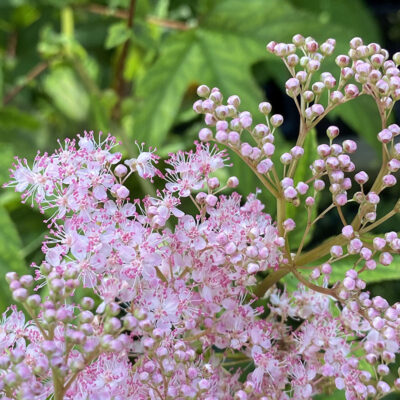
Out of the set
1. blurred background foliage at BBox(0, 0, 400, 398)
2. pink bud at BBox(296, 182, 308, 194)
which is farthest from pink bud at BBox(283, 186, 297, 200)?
blurred background foliage at BBox(0, 0, 400, 398)

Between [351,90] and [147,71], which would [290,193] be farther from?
[147,71]

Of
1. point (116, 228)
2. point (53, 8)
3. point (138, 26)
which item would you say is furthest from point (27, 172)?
point (53, 8)

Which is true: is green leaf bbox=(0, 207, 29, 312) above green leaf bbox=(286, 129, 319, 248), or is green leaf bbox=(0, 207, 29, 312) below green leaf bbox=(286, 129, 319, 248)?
above

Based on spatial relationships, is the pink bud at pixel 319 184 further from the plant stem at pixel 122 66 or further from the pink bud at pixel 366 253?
the plant stem at pixel 122 66

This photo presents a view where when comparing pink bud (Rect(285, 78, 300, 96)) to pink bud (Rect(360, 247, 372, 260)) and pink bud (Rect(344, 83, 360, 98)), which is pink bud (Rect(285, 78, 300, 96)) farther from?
pink bud (Rect(360, 247, 372, 260))

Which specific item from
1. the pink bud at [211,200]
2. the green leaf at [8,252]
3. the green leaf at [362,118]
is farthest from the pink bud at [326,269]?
the green leaf at [362,118]

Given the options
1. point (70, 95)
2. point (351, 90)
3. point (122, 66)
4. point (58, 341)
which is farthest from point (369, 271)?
point (70, 95)

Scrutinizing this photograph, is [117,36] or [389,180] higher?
[117,36]
